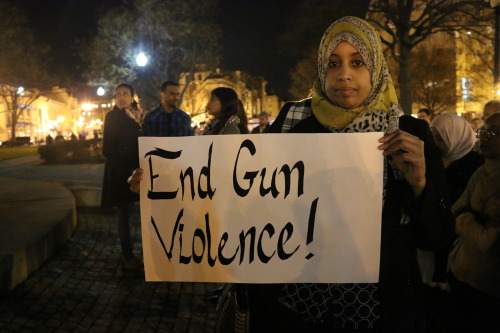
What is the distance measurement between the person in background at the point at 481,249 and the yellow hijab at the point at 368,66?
1710 mm

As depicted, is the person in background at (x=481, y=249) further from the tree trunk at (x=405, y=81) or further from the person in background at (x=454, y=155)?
the tree trunk at (x=405, y=81)

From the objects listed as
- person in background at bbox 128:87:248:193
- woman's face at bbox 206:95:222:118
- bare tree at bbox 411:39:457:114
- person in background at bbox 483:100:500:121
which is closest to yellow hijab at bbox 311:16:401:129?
person in background at bbox 128:87:248:193

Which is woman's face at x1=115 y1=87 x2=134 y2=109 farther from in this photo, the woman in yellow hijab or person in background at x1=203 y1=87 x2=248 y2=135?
the woman in yellow hijab

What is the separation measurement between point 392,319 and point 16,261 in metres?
4.28

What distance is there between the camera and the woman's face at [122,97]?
17.9 ft

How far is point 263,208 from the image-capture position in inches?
76.0

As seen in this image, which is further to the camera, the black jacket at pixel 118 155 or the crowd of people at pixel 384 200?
the black jacket at pixel 118 155

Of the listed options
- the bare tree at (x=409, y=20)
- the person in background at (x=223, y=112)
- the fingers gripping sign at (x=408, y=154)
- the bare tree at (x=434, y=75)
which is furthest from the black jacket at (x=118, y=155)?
the bare tree at (x=434, y=75)

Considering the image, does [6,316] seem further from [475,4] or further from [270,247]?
[475,4]

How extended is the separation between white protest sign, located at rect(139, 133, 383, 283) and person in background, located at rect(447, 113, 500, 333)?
1733 millimetres

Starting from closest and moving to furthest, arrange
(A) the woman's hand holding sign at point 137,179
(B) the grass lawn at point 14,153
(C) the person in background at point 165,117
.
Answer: (A) the woman's hand holding sign at point 137,179, (C) the person in background at point 165,117, (B) the grass lawn at point 14,153

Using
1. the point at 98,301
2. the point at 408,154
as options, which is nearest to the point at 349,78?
the point at 408,154

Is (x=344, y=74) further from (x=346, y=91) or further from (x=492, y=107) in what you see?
(x=492, y=107)

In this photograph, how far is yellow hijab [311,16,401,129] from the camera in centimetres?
190
